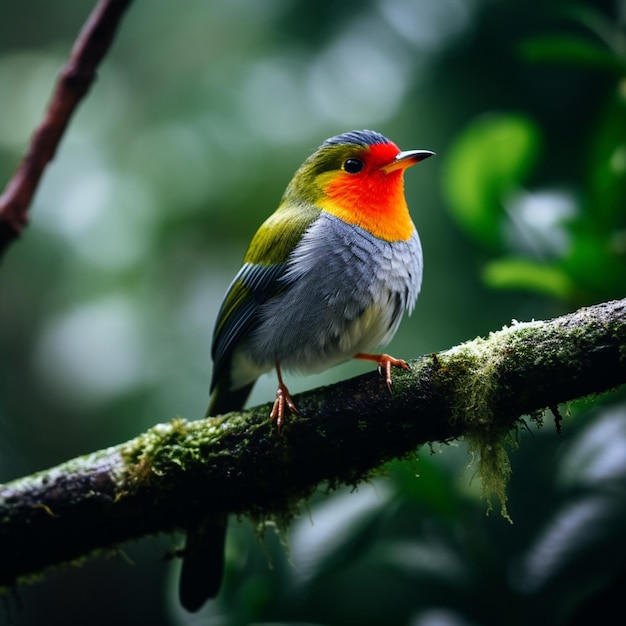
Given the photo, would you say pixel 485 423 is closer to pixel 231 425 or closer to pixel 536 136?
pixel 231 425

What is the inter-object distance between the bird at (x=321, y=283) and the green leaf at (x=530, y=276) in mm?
383

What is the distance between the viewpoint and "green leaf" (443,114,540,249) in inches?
131

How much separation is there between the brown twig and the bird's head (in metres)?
1.04

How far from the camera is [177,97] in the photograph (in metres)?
5.46

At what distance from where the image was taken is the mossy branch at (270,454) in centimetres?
224

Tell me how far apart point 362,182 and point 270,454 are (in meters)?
1.32

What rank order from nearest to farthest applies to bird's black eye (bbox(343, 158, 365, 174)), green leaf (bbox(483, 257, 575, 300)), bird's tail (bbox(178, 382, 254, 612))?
bird's tail (bbox(178, 382, 254, 612)) < green leaf (bbox(483, 257, 575, 300)) < bird's black eye (bbox(343, 158, 365, 174))

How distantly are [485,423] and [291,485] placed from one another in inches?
27.4

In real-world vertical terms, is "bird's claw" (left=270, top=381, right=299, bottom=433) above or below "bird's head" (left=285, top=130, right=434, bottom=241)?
below

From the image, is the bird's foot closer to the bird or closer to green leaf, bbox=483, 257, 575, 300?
the bird

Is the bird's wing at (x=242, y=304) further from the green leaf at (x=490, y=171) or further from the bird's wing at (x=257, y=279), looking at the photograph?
the green leaf at (x=490, y=171)

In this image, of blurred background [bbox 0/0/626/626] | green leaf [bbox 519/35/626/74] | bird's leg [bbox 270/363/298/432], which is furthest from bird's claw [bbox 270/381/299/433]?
green leaf [bbox 519/35/626/74]

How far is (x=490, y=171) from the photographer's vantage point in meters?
3.36

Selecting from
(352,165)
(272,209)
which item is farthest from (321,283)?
(272,209)
